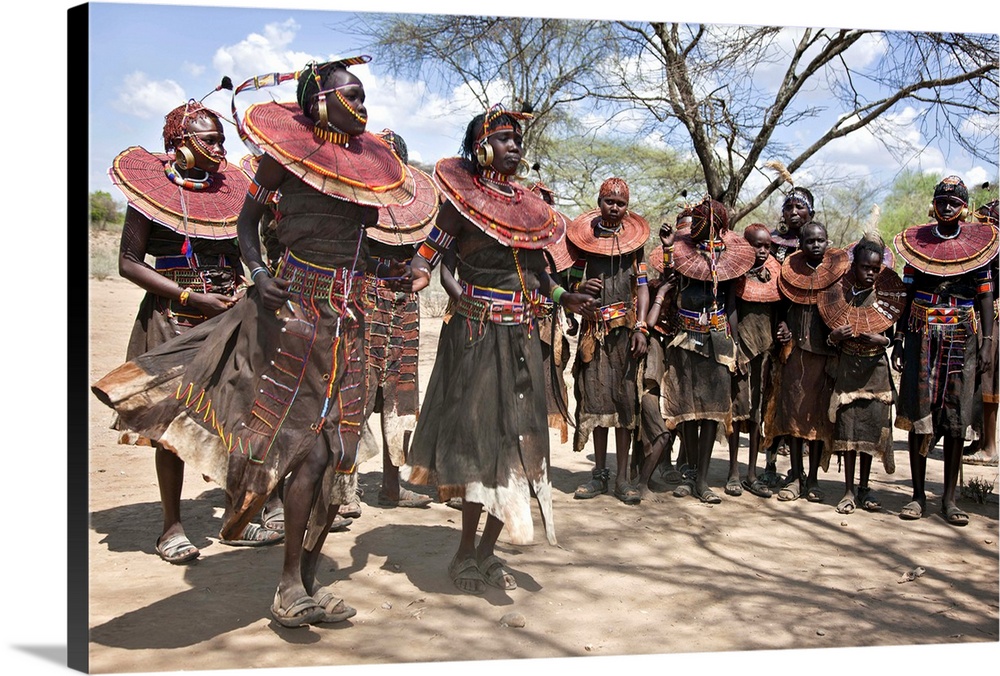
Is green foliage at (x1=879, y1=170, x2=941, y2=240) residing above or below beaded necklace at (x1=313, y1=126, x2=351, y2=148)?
above

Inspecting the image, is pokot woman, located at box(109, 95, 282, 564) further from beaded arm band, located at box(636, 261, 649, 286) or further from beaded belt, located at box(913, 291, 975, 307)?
beaded belt, located at box(913, 291, 975, 307)

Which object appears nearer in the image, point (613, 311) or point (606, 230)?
point (606, 230)

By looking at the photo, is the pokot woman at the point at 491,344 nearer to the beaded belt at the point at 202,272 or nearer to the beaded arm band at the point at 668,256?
the beaded belt at the point at 202,272

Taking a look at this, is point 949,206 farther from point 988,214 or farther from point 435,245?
point 435,245

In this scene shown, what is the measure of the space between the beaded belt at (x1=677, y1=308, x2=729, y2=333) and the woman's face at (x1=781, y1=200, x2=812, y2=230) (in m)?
A: 1.27

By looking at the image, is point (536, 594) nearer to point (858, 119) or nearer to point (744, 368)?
point (744, 368)

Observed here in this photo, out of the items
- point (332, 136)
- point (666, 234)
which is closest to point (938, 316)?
point (666, 234)

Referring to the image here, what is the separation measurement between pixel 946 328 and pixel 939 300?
0.18 m

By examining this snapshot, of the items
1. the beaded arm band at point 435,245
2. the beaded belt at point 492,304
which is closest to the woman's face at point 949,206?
the beaded belt at point 492,304

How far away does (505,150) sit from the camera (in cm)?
410

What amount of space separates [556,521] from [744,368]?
Answer: 191cm

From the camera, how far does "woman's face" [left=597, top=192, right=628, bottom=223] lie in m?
5.85

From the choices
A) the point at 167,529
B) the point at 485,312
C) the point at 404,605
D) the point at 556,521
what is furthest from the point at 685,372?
the point at 167,529

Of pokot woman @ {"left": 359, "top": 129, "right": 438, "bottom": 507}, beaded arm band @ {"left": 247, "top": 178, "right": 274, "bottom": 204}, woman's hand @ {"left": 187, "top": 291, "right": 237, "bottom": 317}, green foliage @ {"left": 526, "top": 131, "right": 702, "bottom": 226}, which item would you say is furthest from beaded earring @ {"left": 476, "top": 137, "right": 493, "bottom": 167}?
green foliage @ {"left": 526, "top": 131, "right": 702, "bottom": 226}
